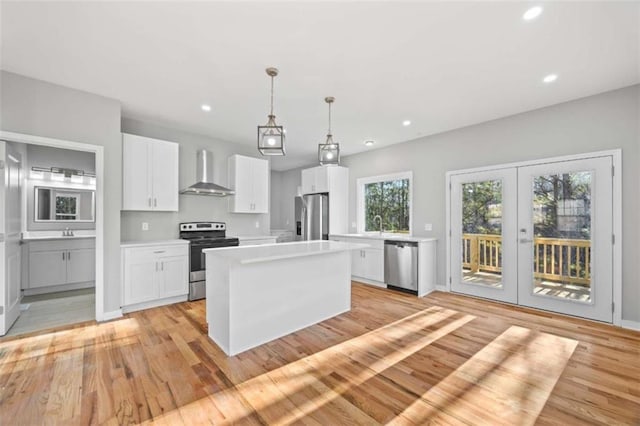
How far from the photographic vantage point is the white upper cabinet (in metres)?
3.83

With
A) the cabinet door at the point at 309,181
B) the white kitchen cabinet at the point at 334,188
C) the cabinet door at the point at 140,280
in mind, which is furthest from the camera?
the cabinet door at the point at 309,181

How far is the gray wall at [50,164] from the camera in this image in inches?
173

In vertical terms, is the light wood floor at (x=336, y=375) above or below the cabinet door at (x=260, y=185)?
below

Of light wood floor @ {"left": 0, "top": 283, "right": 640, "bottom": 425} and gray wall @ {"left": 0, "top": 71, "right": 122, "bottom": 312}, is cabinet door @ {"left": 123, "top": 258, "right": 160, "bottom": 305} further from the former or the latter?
light wood floor @ {"left": 0, "top": 283, "right": 640, "bottom": 425}

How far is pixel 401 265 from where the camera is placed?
15.2ft

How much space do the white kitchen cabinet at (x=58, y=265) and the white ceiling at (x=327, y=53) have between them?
252 cm

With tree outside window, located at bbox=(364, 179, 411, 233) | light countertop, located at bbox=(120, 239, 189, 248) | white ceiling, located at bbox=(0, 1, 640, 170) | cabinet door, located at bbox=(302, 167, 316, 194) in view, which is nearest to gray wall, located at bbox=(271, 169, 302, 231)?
cabinet door, located at bbox=(302, 167, 316, 194)

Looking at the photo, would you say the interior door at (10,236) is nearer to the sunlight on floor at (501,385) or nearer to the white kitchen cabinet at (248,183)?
the white kitchen cabinet at (248,183)

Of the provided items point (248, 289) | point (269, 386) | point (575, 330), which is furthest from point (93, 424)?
point (575, 330)

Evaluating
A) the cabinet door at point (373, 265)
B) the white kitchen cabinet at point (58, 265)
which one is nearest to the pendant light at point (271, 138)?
the cabinet door at point (373, 265)

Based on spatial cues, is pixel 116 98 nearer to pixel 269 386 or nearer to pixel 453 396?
pixel 269 386

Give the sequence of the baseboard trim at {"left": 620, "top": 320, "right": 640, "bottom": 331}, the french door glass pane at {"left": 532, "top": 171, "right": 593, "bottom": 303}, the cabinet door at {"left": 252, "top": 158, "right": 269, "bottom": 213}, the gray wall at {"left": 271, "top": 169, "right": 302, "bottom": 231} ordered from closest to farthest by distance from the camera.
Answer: the baseboard trim at {"left": 620, "top": 320, "right": 640, "bottom": 331}
the french door glass pane at {"left": 532, "top": 171, "right": 593, "bottom": 303}
the cabinet door at {"left": 252, "top": 158, "right": 269, "bottom": 213}
the gray wall at {"left": 271, "top": 169, "right": 302, "bottom": 231}

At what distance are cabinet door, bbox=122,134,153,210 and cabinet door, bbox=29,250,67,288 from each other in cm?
176

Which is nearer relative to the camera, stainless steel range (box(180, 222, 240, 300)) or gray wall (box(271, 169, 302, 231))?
stainless steel range (box(180, 222, 240, 300))
